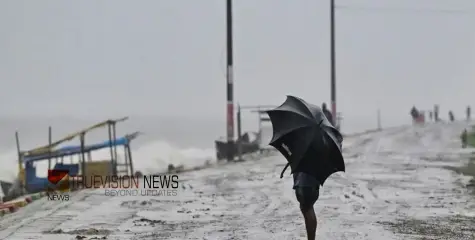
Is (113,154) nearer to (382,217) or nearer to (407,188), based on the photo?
(407,188)

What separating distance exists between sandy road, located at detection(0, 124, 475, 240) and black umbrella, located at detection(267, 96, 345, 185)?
101 inches

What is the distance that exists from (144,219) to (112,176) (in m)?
8.25

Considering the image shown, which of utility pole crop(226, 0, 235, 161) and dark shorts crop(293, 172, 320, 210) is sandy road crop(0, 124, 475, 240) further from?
utility pole crop(226, 0, 235, 161)

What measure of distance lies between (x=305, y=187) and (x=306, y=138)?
24.1 inches

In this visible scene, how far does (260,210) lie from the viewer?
47.9ft

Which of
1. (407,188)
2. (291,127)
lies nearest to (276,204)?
(407,188)

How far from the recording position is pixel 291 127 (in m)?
9.27

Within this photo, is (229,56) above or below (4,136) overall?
above

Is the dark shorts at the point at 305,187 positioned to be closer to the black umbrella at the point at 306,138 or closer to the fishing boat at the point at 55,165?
the black umbrella at the point at 306,138

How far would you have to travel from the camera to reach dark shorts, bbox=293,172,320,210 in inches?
369

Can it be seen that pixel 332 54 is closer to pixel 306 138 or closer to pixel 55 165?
pixel 55 165

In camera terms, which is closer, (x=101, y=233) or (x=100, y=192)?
(x=101, y=233)

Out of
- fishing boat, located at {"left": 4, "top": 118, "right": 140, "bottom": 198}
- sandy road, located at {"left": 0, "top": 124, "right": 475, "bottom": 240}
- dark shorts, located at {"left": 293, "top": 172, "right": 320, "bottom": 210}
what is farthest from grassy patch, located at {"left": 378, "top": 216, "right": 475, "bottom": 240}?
fishing boat, located at {"left": 4, "top": 118, "right": 140, "bottom": 198}

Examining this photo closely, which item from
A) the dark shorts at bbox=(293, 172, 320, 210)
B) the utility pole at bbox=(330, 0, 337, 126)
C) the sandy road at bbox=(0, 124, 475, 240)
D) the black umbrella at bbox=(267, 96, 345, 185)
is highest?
the utility pole at bbox=(330, 0, 337, 126)
